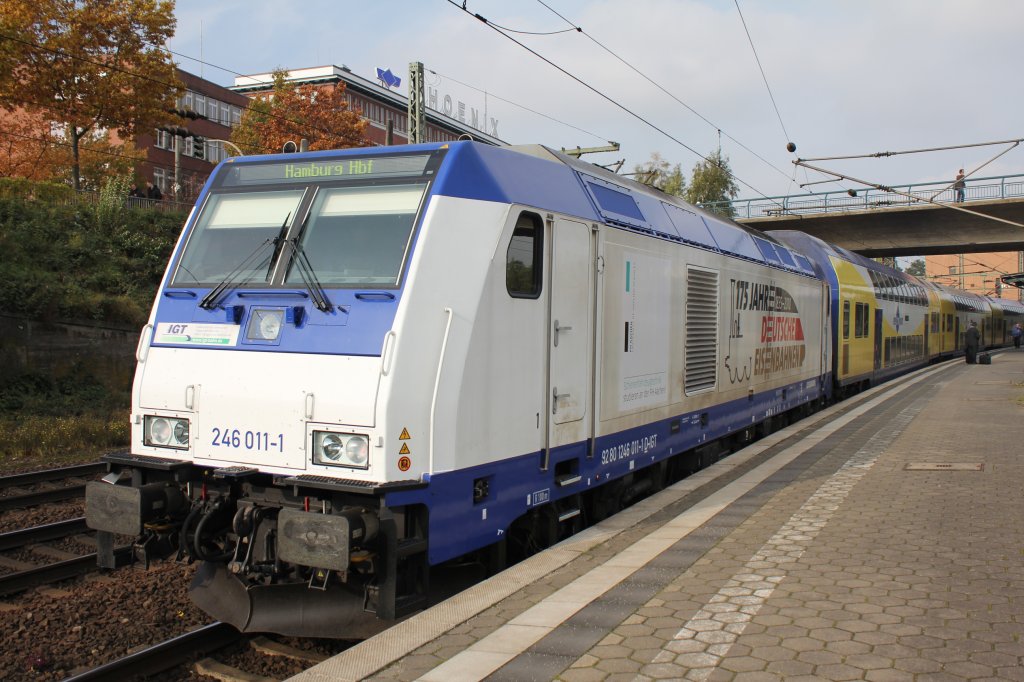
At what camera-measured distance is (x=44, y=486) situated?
10070 mm

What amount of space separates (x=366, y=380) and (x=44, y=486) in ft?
23.8

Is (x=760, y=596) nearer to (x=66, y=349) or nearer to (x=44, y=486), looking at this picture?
(x=44, y=486)

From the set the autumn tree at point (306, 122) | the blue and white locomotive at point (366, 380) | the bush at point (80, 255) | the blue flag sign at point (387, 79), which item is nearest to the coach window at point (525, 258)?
the blue and white locomotive at point (366, 380)

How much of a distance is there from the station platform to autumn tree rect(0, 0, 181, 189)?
2303 cm

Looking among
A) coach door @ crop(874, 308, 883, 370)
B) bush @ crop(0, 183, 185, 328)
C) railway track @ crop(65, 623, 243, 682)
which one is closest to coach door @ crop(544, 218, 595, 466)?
railway track @ crop(65, 623, 243, 682)

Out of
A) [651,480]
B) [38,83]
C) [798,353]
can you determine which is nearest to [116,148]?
[38,83]

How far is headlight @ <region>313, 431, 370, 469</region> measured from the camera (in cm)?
478

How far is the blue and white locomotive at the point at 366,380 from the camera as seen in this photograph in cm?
484

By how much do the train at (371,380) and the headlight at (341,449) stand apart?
0.01 meters

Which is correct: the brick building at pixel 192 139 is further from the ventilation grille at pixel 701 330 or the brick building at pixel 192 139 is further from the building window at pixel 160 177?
the ventilation grille at pixel 701 330

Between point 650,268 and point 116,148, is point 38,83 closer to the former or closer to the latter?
point 116,148

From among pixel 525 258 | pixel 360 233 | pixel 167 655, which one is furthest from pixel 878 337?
pixel 167 655

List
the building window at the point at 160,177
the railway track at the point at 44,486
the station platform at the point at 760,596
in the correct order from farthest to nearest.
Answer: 1. the building window at the point at 160,177
2. the railway track at the point at 44,486
3. the station platform at the point at 760,596

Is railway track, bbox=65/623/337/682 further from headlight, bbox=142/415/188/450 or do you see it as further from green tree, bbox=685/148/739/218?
green tree, bbox=685/148/739/218
